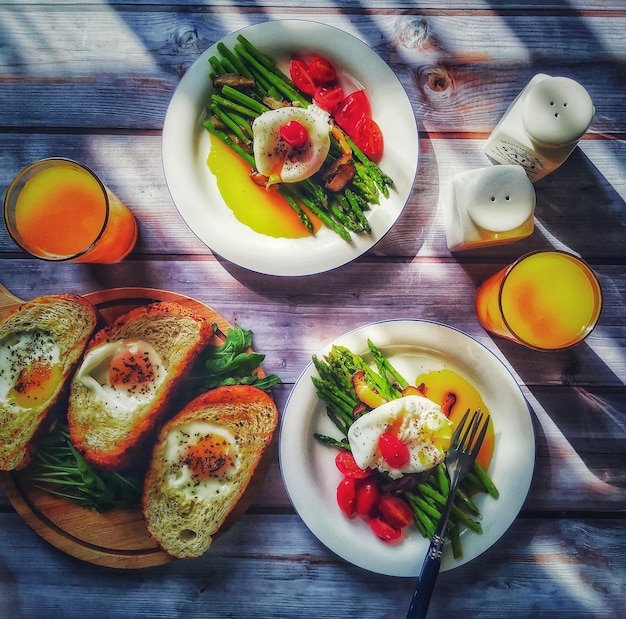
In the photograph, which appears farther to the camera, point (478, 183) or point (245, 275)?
point (245, 275)

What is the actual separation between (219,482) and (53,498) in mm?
570

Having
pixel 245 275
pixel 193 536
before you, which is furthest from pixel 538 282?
pixel 193 536

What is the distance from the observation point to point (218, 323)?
1.88 meters

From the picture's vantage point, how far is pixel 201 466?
1788 mm

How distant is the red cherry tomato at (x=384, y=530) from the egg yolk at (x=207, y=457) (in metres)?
0.52

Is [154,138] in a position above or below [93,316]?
above

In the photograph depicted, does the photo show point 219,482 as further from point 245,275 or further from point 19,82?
point 19,82

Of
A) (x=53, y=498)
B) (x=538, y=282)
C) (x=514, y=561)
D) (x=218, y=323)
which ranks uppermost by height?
(x=538, y=282)

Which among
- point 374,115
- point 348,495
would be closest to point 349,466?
point 348,495

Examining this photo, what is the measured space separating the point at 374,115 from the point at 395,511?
4.22ft

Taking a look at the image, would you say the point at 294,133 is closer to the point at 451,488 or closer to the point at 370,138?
the point at 370,138

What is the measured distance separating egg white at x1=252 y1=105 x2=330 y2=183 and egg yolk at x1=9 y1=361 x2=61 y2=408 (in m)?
0.96

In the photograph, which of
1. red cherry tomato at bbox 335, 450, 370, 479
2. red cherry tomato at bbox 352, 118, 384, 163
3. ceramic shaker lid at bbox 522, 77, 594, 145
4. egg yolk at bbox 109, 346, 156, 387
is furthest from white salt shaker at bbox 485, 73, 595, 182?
egg yolk at bbox 109, 346, 156, 387

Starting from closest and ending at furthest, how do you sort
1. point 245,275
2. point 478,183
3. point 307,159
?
point 478,183 → point 307,159 → point 245,275
